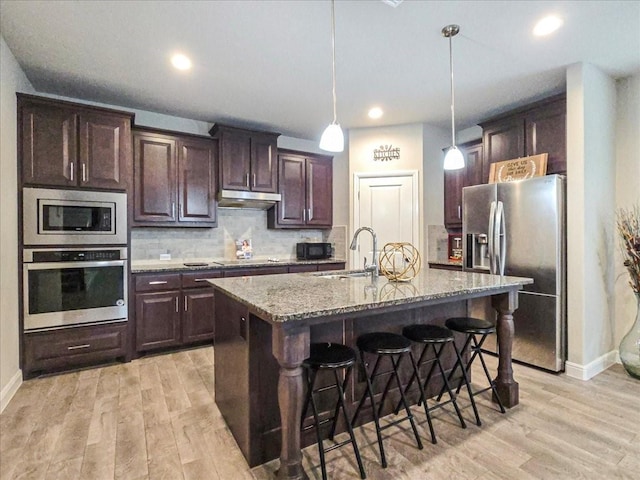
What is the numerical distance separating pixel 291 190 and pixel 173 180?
151cm

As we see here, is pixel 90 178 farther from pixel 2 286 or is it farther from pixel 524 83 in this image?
pixel 524 83

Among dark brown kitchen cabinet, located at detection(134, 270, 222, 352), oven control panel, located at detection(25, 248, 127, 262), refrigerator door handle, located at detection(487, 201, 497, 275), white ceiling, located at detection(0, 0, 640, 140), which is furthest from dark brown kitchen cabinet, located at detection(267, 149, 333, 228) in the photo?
refrigerator door handle, located at detection(487, 201, 497, 275)

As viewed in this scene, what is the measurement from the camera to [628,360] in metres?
2.88

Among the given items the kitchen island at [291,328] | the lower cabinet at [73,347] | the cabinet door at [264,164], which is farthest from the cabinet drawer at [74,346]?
the cabinet door at [264,164]

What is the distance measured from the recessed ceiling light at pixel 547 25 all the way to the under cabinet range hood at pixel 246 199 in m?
3.03

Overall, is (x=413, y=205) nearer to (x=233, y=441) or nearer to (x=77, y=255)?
(x=233, y=441)

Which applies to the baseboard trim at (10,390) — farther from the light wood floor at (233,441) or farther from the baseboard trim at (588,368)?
the baseboard trim at (588,368)

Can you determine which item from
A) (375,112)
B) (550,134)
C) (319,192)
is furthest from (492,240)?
(319,192)

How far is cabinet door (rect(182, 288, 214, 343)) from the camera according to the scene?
358 centimetres

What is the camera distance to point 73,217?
9.93 feet

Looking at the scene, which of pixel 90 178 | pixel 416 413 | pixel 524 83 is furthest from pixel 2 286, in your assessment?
pixel 524 83

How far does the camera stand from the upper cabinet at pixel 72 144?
9.41 feet

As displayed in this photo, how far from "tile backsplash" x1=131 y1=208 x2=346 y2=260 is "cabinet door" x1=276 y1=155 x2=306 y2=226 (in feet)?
1.04

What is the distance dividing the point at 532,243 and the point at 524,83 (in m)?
1.54
